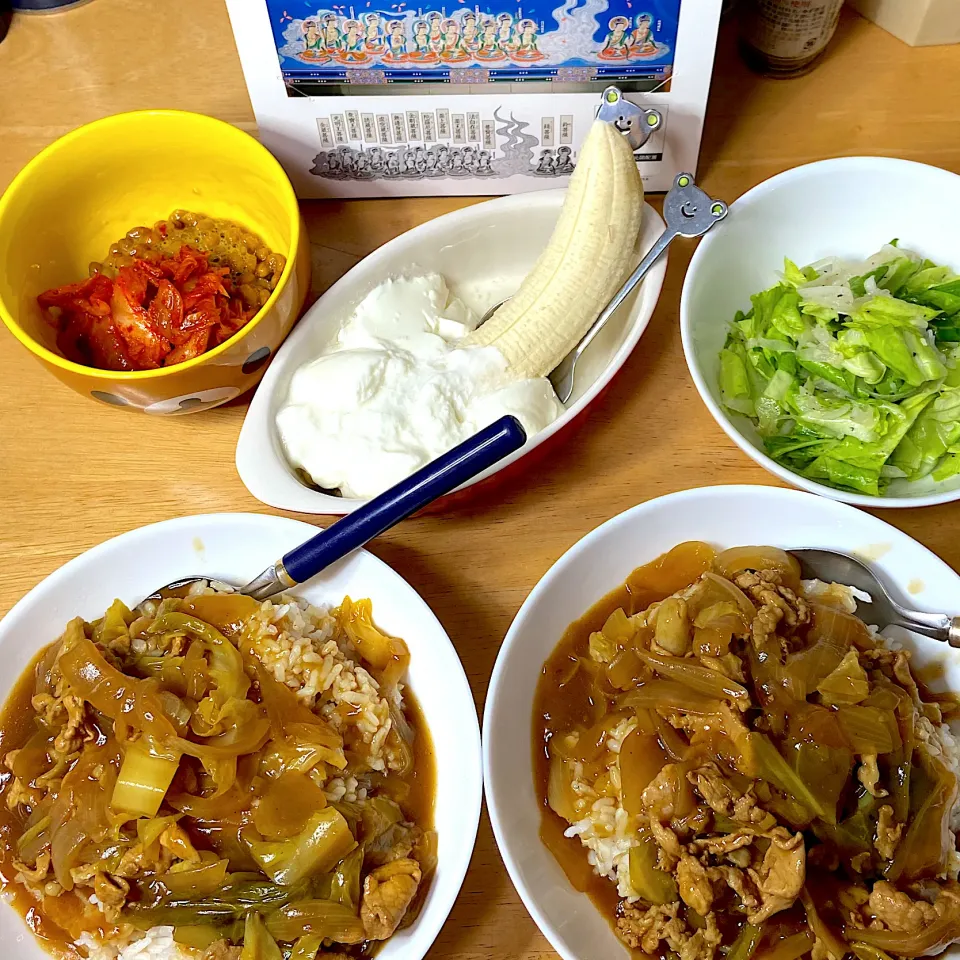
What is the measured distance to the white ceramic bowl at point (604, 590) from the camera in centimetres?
101

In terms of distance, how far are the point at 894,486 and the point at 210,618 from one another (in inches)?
35.1

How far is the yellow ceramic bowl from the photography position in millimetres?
1200

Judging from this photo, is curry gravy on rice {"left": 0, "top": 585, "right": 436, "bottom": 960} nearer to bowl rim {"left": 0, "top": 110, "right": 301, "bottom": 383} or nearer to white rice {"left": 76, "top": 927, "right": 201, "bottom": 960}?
white rice {"left": 76, "top": 927, "right": 201, "bottom": 960}

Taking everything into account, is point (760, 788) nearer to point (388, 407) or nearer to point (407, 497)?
point (407, 497)

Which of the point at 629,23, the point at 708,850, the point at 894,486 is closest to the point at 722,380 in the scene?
the point at 894,486

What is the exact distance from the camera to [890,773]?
1.00 m

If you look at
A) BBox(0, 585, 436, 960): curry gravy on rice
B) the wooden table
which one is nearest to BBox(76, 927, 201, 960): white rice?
BBox(0, 585, 436, 960): curry gravy on rice

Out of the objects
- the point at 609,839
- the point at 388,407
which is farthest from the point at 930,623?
the point at 388,407

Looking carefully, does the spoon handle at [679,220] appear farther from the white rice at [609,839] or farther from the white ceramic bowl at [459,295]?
the white rice at [609,839]

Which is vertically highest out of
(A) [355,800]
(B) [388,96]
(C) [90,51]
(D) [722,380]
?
(B) [388,96]

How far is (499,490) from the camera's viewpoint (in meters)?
1.27

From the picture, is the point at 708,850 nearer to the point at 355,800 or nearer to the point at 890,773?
the point at 890,773

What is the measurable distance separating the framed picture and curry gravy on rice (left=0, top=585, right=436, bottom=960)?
27.8 inches

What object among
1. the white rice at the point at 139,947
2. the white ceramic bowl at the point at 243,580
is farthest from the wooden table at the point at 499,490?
the white rice at the point at 139,947
